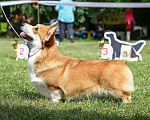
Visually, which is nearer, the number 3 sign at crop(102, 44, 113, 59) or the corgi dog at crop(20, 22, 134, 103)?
the corgi dog at crop(20, 22, 134, 103)

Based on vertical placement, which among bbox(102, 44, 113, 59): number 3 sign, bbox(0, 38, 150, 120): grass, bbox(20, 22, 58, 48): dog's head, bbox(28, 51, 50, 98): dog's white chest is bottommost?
bbox(102, 44, 113, 59): number 3 sign

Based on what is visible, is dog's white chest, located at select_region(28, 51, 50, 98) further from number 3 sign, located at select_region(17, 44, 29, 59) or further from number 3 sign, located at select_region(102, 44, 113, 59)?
number 3 sign, located at select_region(102, 44, 113, 59)

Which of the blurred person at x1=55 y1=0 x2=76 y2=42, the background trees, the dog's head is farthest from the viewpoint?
the background trees

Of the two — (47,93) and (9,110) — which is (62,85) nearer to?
(47,93)

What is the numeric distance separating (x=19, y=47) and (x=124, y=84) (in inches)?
192

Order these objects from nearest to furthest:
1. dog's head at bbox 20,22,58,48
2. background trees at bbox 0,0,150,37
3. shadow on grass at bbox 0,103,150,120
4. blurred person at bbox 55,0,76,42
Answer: shadow on grass at bbox 0,103,150,120 → dog's head at bbox 20,22,58,48 → blurred person at bbox 55,0,76,42 → background trees at bbox 0,0,150,37

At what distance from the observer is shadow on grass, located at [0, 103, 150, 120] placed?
2.91m

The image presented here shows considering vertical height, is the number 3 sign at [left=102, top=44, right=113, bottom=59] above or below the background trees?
above

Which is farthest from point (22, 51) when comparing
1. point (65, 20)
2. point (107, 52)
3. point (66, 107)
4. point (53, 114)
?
point (65, 20)

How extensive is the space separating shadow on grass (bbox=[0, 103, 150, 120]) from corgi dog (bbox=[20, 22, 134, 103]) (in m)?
0.35

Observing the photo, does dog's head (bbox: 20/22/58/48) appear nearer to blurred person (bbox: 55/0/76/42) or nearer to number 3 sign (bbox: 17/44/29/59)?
number 3 sign (bbox: 17/44/29/59)

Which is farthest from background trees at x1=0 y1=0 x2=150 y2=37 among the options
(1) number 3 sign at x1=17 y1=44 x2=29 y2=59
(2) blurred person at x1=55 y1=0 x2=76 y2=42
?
(1) number 3 sign at x1=17 y1=44 x2=29 y2=59

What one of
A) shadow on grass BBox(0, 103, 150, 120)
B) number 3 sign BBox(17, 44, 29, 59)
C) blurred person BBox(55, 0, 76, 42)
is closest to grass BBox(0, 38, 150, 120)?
shadow on grass BBox(0, 103, 150, 120)

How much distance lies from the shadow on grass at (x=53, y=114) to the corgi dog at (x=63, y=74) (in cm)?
35
